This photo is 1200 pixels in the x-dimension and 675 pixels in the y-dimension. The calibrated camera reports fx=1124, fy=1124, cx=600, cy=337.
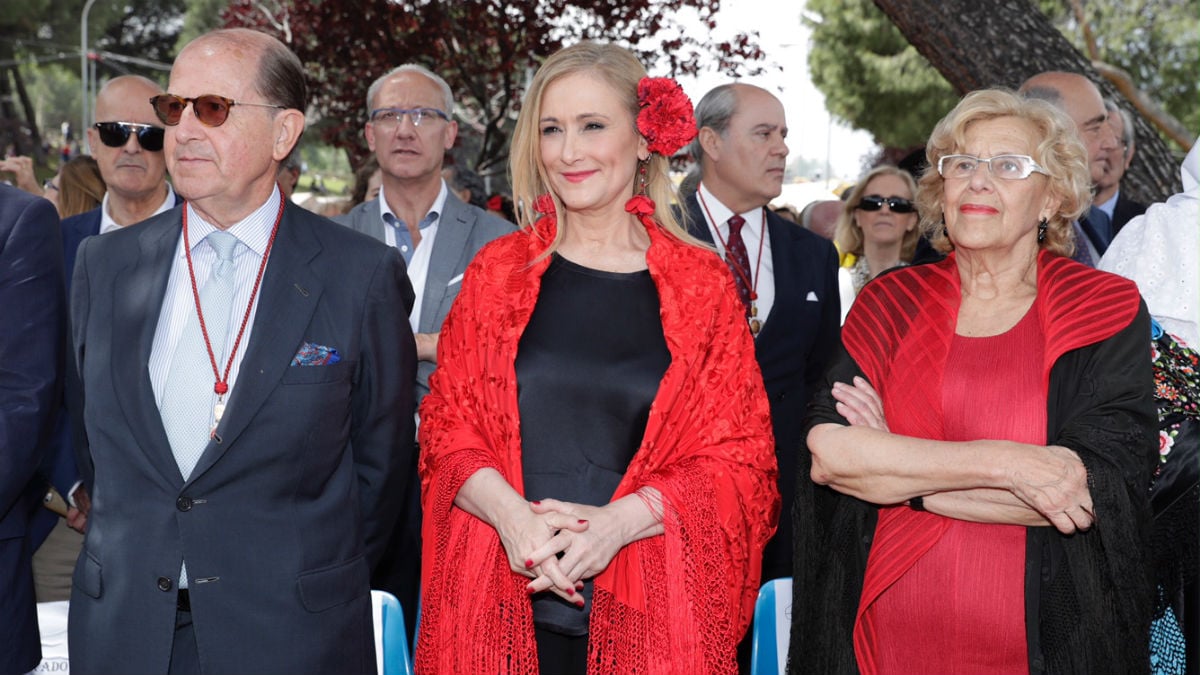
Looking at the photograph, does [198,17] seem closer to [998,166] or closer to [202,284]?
[202,284]

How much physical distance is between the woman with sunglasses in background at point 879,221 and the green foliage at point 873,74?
16.1 m

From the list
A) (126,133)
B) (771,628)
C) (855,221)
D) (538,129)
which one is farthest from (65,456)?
(855,221)

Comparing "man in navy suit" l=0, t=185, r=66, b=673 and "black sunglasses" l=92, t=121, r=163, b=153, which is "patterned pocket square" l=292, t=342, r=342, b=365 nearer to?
"man in navy suit" l=0, t=185, r=66, b=673

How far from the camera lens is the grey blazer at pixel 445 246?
14.2 ft

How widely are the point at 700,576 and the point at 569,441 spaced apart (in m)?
0.46

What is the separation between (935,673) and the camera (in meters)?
2.72

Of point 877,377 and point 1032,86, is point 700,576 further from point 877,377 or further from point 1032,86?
point 1032,86

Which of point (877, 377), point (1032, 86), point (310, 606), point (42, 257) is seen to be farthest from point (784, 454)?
point (42, 257)

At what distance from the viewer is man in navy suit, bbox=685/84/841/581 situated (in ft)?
14.3

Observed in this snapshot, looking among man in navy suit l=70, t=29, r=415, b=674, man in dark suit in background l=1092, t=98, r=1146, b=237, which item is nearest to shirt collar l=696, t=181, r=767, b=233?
man in dark suit in background l=1092, t=98, r=1146, b=237

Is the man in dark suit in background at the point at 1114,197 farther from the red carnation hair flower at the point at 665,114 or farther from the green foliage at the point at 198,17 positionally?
the green foliage at the point at 198,17

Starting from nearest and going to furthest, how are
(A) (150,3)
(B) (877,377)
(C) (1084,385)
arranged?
(C) (1084,385), (B) (877,377), (A) (150,3)

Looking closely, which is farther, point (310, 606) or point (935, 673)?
point (935, 673)

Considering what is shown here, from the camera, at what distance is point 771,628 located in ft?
11.2
